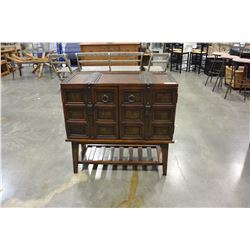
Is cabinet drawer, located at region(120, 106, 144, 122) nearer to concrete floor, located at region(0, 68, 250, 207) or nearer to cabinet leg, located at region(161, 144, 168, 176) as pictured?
cabinet leg, located at region(161, 144, 168, 176)

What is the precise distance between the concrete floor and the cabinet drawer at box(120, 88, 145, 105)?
0.82m

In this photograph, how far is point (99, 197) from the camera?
1.95m

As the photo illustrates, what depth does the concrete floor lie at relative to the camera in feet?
6.31

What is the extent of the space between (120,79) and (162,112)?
488 millimetres

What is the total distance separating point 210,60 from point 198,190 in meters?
5.58

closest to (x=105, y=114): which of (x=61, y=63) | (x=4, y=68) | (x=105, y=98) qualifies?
(x=105, y=98)

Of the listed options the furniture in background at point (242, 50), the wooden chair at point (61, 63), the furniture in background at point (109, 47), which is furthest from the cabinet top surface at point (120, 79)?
the furniture in background at point (242, 50)

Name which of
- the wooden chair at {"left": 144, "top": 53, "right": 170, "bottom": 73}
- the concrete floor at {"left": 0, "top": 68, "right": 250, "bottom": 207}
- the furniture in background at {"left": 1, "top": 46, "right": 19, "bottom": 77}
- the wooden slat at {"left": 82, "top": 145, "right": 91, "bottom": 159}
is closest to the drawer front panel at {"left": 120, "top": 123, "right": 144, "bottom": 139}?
the concrete floor at {"left": 0, "top": 68, "right": 250, "bottom": 207}

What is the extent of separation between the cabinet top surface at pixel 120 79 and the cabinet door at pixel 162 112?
9 cm

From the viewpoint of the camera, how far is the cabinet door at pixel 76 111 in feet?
6.04
